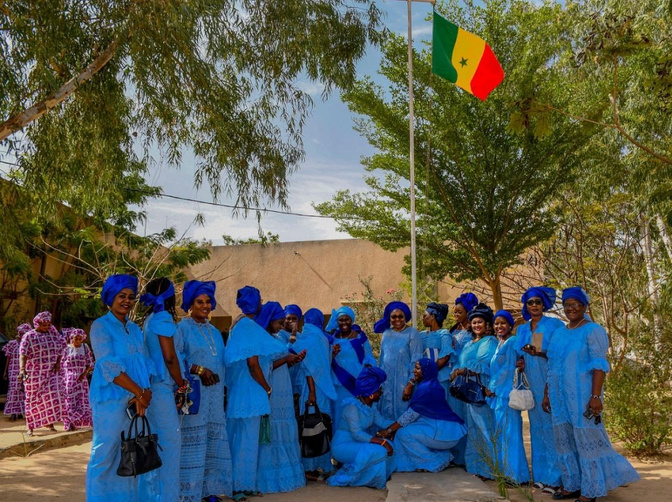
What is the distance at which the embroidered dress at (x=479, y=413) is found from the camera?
21.6ft

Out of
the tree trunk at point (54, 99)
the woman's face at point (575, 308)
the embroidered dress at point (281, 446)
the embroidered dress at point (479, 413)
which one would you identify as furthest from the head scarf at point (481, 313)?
the tree trunk at point (54, 99)

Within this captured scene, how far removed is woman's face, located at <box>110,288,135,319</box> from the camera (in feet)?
15.2

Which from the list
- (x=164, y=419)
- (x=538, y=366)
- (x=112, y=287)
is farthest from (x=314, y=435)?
(x=112, y=287)

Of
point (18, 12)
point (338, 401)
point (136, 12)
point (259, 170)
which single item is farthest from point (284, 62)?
point (338, 401)

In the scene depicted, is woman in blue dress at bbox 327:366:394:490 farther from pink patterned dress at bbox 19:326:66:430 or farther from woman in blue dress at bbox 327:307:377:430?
pink patterned dress at bbox 19:326:66:430

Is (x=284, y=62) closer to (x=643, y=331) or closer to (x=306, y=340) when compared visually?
(x=306, y=340)

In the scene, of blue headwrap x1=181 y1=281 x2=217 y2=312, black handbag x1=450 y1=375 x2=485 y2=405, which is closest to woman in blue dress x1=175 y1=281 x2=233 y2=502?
blue headwrap x1=181 y1=281 x2=217 y2=312

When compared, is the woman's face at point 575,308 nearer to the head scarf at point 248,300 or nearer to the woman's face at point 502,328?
the woman's face at point 502,328

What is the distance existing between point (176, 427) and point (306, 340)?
211cm

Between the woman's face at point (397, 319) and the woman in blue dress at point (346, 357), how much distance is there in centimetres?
41

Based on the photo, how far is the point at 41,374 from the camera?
408 inches

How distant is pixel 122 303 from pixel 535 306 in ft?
12.2

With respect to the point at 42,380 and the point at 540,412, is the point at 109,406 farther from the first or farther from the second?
the point at 42,380

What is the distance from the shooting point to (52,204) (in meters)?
8.27
